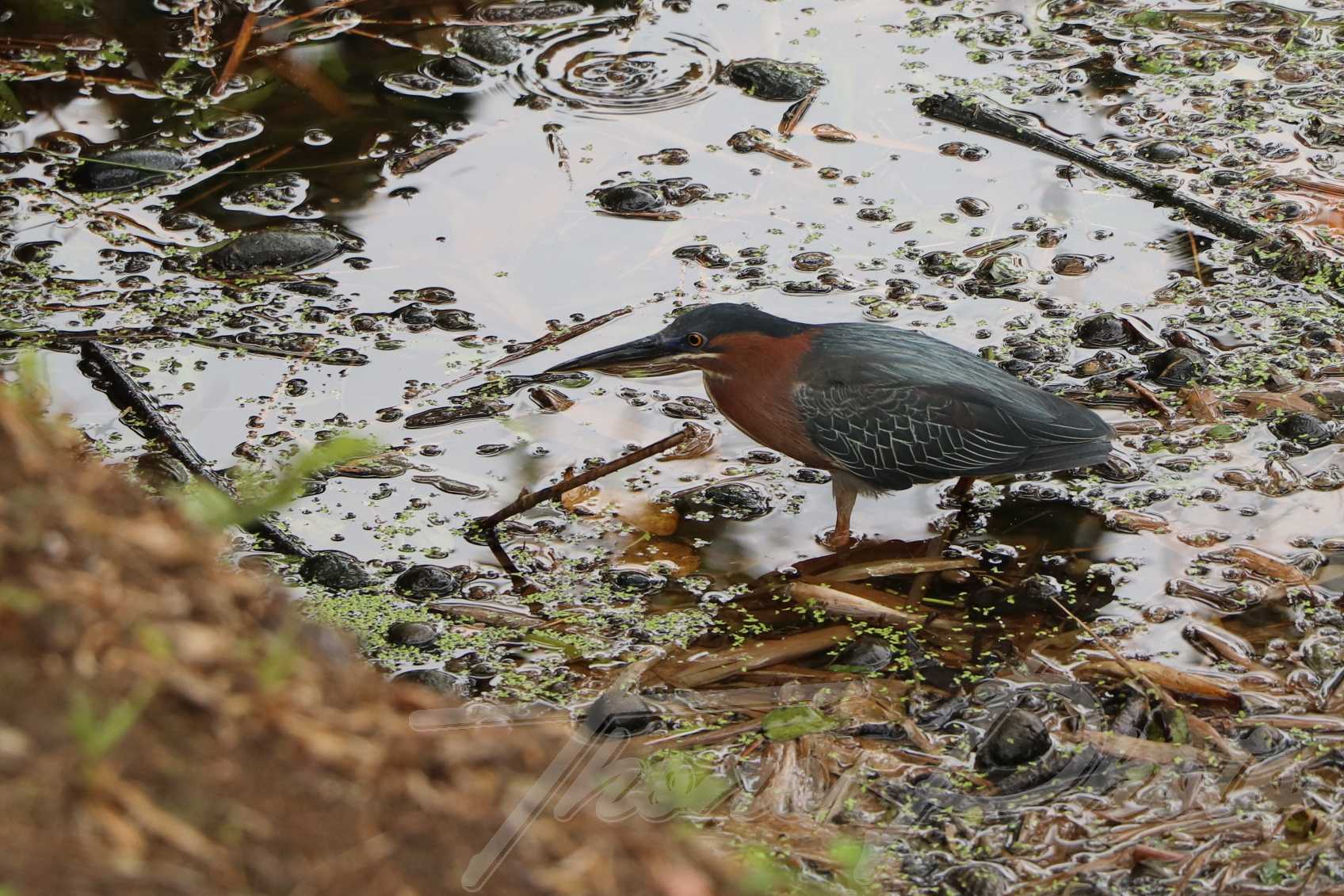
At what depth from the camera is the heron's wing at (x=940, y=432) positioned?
4.70 meters

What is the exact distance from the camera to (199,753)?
6.42 feet

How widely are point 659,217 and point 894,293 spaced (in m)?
1.14

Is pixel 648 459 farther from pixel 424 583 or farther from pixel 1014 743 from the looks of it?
pixel 1014 743

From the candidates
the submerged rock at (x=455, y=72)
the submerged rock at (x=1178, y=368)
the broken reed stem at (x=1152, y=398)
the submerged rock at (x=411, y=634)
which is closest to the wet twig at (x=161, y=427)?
the submerged rock at (x=411, y=634)

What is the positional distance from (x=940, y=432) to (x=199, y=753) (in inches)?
127

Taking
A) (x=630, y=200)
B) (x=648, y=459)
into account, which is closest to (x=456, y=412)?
(x=648, y=459)

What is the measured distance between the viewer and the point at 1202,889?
3211 millimetres

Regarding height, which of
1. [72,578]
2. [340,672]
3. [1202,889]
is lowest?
[1202,889]

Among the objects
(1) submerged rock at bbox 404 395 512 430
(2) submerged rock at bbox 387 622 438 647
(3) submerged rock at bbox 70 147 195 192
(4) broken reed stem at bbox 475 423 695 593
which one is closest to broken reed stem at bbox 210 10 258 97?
(3) submerged rock at bbox 70 147 195 192

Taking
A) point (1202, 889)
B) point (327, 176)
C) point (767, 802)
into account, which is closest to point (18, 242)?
point (327, 176)

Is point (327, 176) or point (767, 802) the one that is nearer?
point (767, 802)

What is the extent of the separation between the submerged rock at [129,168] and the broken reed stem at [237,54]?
1.90 ft

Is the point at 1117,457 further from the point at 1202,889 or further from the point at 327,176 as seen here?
the point at 327,176

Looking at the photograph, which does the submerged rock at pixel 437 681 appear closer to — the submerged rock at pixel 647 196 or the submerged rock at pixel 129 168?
the submerged rock at pixel 647 196
